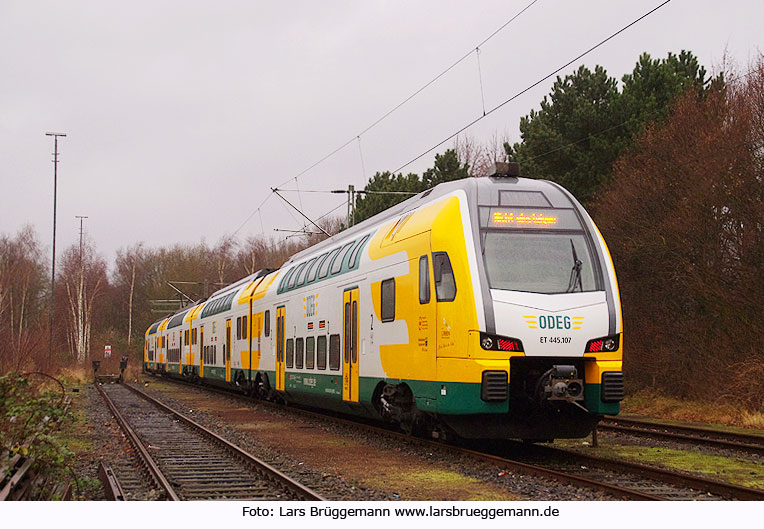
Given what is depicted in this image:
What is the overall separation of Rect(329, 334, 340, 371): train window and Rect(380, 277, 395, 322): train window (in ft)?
8.50

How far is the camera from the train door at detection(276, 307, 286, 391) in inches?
840

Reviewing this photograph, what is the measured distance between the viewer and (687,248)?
77.4ft

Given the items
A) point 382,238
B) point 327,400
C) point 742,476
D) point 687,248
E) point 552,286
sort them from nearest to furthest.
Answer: point 742,476 < point 552,286 < point 382,238 < point 327,400 < point 687,248

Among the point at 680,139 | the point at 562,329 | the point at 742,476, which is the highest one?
the point at 680,139

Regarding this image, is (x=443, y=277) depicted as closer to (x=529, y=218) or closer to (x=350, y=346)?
(x=529, y=218)

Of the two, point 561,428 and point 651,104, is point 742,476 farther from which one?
point 651,104

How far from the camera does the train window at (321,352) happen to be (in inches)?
691

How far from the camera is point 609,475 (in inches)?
409

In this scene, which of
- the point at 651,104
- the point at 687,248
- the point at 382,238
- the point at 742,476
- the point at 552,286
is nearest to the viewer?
the point at 742,476

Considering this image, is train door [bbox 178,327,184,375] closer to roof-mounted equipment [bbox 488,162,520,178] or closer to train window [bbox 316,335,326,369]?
train window [bbox 316,335,326,369]

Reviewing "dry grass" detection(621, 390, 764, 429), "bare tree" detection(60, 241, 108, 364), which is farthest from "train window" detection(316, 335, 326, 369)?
"bare tree" detection(60, 241, 108, 364)

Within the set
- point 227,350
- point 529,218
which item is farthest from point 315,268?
point 227,350
